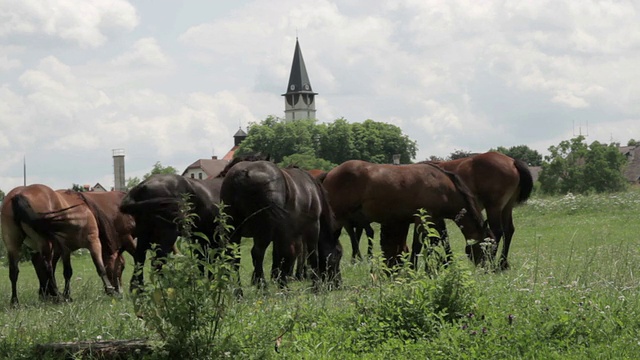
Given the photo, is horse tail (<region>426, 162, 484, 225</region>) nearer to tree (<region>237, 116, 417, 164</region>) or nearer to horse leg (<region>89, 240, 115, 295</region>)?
horse leg (<region>89, 240, 115, 295</region>)

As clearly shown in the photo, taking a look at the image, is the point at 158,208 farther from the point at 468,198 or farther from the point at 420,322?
the point at 468,198

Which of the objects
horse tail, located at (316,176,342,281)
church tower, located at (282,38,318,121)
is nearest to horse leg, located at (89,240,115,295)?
horse tail, located at (316,176,342,281)

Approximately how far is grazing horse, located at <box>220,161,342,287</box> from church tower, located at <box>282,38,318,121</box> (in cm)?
16647

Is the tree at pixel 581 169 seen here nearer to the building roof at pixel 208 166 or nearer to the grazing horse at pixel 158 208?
the grazing horse at pixel 158 208

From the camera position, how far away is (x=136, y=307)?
21.4ft

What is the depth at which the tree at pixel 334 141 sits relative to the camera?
106 m

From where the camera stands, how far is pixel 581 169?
68812 mm

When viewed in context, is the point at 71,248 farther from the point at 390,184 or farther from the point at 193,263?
the point at 193,263

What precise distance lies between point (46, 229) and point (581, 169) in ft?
201

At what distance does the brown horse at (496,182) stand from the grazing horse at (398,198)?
1656 millimetres

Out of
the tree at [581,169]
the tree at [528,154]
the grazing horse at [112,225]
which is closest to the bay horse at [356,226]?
the grazing horse at [112,225]

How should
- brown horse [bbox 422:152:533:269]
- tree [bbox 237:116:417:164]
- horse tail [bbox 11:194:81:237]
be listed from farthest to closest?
tree [bbox 237:116:417:164] → brown horse [bbox 422:152:533:269] → horse tail [bbox 11:194:81:237]

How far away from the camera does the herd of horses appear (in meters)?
10.9

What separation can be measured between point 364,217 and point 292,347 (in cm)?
654
